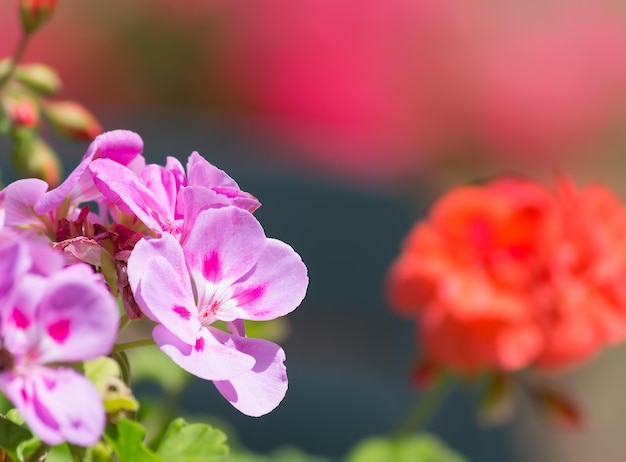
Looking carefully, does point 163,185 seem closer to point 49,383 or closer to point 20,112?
point 49,383

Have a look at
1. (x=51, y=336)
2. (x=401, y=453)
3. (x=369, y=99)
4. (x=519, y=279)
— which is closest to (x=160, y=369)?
(x=401, y=453)

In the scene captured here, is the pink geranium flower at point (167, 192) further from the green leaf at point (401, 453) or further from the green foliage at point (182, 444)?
the green leaf at point (401, 453)

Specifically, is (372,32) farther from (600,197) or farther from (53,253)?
(53,253)

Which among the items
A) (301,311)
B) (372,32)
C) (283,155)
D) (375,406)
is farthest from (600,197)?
(372,32)

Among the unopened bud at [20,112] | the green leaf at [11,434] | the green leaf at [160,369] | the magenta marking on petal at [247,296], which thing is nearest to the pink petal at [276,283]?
the magenta marking on petal at [247,296]

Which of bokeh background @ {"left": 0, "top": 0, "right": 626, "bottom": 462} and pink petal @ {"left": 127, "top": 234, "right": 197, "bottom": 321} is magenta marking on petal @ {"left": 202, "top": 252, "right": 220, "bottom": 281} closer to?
pink petal @ {"left": 127, "top": 234, "right": 197, "bottom": 321}

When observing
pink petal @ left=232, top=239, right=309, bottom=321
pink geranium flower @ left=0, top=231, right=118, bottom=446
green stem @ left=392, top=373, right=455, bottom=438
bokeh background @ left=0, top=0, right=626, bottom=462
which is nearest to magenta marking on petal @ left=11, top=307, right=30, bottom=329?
pink geranium flower @ left=0, top=231, right=118, bottom=446
